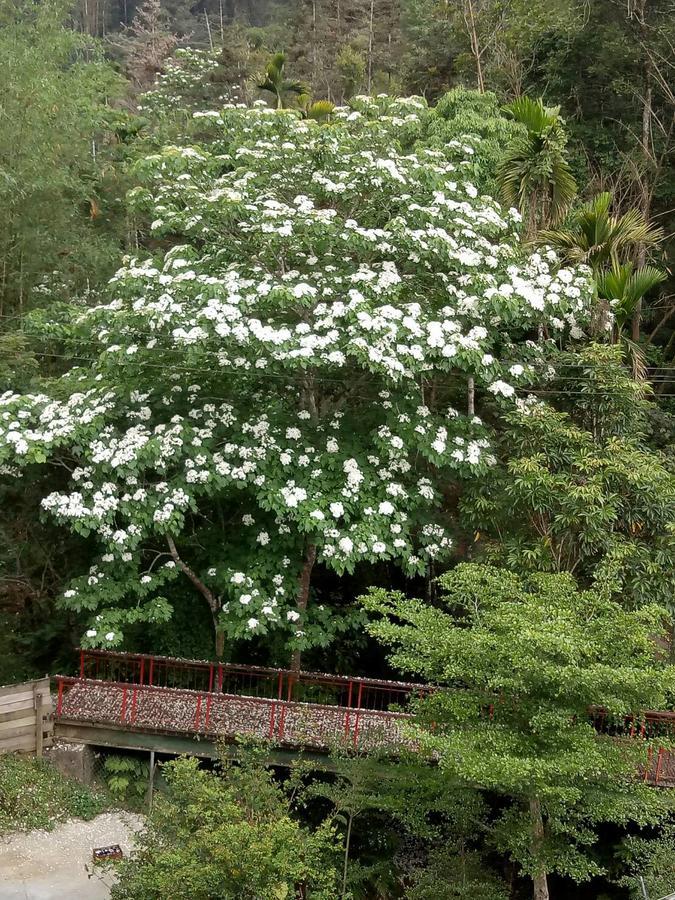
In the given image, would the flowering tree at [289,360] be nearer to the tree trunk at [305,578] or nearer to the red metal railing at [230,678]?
the tree trunk at [305,578]

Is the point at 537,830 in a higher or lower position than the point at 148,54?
lower

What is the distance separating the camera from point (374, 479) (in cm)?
1070

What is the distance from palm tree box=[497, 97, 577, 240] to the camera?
12664mm

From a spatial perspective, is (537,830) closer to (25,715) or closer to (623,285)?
(25,715)

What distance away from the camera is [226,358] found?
10.7 m

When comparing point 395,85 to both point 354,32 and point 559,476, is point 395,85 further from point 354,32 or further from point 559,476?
point 559,476

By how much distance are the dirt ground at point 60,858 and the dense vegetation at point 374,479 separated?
1.66 metres

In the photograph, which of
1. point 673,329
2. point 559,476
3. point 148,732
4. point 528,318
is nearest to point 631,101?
point 673,329

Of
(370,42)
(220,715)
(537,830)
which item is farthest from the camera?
(370,42)

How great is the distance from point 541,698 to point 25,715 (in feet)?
24.8

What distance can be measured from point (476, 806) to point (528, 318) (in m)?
6.21

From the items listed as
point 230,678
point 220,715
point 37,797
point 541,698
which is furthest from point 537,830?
point 37,797

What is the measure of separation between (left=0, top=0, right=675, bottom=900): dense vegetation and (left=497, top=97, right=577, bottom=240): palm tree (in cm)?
5

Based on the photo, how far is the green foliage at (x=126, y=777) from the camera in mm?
11281
